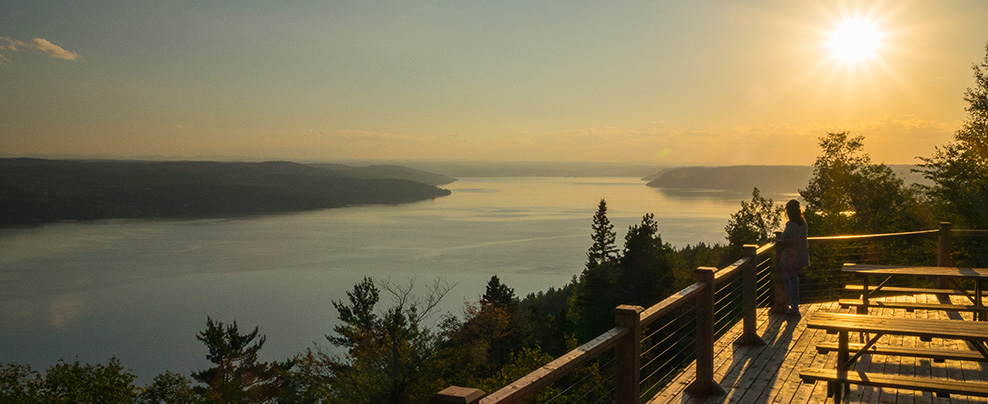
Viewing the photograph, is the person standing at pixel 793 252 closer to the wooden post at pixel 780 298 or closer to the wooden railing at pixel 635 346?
the wooden post at pixel 780 298

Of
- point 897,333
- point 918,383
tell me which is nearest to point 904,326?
point 897,333

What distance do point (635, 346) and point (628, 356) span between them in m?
0.07

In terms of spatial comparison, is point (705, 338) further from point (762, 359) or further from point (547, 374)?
point (547, 374)

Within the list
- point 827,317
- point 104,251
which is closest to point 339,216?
point 104,251

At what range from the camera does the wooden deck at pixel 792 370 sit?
165 inches

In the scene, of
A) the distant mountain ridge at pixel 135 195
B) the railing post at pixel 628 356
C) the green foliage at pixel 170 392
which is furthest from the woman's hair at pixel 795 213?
the distant mountain ridge at pixel 135 195

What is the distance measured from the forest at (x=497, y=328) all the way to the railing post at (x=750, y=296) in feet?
69.4

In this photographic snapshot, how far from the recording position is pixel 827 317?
154 inches

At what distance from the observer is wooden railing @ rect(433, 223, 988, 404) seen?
2.05 metres

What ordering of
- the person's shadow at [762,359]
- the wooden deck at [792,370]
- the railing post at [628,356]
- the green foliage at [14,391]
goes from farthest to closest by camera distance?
the green foliage at [14,391]
the person's shadow at [762,359]
the wooden deck at [792,370]
the railing post at [628,356]

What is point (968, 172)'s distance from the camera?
24.4 meters

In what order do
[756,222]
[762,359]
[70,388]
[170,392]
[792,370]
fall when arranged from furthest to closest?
1. [756,222]
2. [170,392]
3. [70,388]
4. [762,359]
5. [792,370]

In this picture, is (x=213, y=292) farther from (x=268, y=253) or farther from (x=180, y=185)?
(x=180, y=185)

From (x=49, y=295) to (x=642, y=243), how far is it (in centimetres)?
7194
